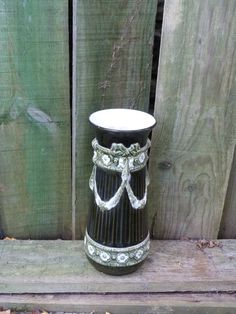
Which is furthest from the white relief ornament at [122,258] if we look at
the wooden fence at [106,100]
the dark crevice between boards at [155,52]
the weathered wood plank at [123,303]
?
the dark crevice between boards at [155,52]

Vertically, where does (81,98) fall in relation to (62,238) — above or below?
above

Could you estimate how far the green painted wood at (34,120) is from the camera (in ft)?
3.82

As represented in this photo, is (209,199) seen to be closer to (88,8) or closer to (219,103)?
(219,103)

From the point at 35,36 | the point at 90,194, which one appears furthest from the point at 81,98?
the point at 90,194

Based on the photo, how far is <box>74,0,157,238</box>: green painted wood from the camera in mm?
1155

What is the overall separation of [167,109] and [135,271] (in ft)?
1.71

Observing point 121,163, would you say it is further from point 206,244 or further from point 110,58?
point 206,244

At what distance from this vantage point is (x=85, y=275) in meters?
1.31

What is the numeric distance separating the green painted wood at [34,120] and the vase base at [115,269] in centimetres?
23

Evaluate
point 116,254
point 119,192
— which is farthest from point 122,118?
point 116,254

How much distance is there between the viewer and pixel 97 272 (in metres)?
1.32

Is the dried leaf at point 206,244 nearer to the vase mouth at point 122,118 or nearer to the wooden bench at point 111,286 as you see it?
the wooden bench at point 111,286

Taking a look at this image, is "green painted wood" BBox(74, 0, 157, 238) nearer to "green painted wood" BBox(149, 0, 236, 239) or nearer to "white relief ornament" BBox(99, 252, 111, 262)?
"green painted wood" BBox(149, 0, 236, 239)

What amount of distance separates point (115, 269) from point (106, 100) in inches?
20.2
